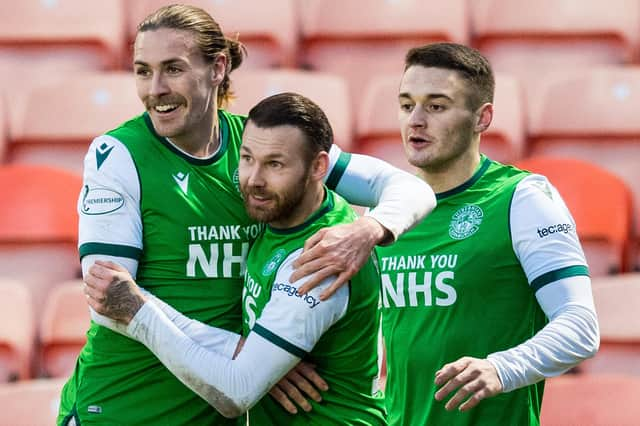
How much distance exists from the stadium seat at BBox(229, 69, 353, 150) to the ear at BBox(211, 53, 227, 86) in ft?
8.48

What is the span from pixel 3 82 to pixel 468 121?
390 centimetres

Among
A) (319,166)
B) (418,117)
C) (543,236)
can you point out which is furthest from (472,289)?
(319,166)

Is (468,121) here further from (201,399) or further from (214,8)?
(214,8)

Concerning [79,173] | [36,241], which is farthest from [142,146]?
[79,173]

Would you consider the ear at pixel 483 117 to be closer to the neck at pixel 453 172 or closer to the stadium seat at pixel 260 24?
the neck at pixel 453 172

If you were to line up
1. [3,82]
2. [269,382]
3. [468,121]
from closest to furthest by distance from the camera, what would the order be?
[269,382] → [468,121] → [3,82]

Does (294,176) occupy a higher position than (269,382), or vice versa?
(294,176)

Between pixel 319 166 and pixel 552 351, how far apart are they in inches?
31.4

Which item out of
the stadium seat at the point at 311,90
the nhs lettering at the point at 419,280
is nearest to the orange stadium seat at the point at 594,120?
the stadium seat at the point at 311,90

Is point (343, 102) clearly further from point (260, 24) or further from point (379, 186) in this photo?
point (379, 186)

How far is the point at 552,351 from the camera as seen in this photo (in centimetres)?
325

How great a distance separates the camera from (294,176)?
317 centimetres

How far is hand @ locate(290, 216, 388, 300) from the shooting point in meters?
3.06

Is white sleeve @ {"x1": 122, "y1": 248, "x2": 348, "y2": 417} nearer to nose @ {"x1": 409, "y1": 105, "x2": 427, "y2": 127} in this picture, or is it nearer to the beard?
the beard
